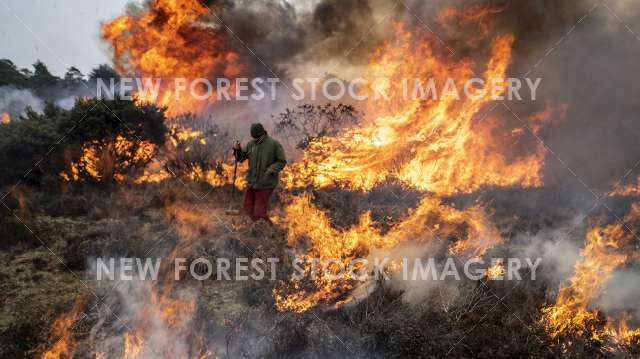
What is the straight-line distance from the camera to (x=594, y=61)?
13.6 m

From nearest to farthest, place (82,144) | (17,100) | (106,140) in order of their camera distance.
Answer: (82,144), (106,140), (17,100)

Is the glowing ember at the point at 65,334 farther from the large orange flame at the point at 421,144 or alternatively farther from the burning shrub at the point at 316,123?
the burning shrub at the point at 316,123

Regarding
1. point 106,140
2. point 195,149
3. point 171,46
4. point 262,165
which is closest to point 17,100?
point 171,46

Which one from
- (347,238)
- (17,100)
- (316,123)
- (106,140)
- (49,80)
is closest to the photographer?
(347,238)

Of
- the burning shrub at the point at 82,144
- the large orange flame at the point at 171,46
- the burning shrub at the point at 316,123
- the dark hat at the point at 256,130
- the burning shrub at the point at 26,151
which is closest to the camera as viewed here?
the dark hat at the point at 256,130

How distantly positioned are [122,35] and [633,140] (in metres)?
17.0

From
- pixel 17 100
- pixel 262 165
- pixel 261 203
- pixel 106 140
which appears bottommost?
pixel 261 203

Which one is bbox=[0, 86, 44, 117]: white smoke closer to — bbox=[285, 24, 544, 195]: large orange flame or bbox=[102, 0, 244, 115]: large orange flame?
bbox=[102, 0, 244, 115]: large orange flame

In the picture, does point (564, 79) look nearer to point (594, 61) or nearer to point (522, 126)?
point (594, 61)

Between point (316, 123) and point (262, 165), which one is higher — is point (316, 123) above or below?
above

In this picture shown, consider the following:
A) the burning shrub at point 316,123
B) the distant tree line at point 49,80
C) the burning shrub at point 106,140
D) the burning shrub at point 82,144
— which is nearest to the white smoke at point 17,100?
the distant tree line at point 49,80

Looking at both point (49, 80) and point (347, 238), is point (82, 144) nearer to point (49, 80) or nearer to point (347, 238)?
point (347, 238)

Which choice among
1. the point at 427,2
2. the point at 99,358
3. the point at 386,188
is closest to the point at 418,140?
the point at 386,188

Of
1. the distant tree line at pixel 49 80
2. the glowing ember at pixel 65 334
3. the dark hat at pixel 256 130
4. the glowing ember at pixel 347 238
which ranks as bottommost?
the glowing ember at pixel 65 334
